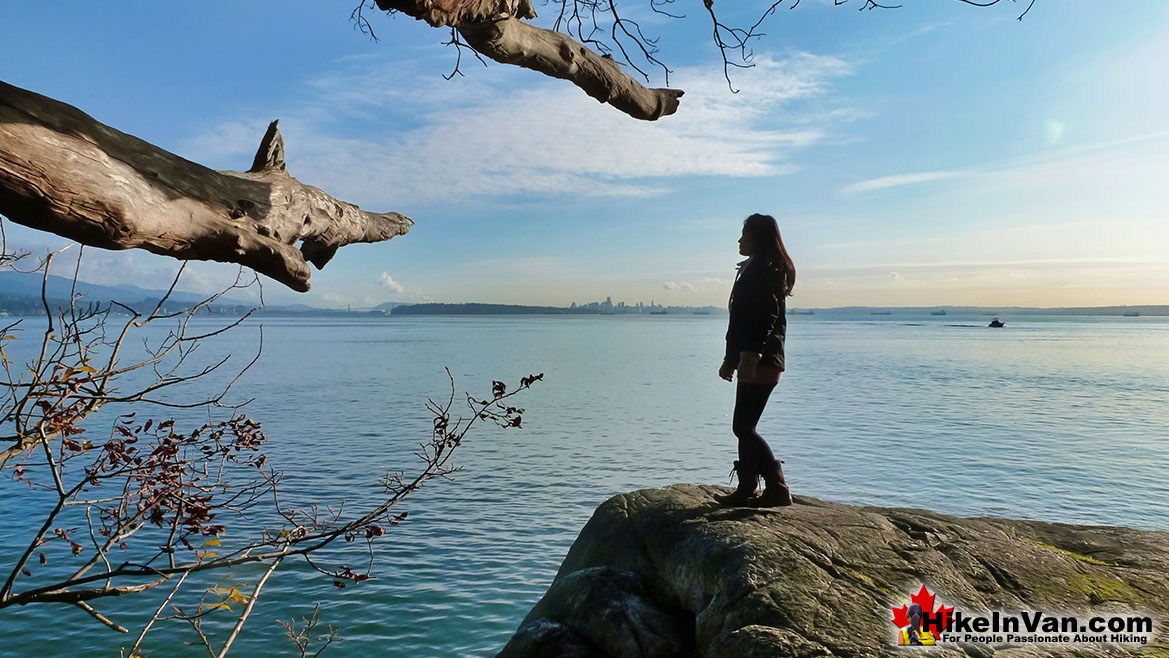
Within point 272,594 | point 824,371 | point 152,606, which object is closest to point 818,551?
point 272,594

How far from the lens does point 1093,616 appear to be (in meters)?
4.76

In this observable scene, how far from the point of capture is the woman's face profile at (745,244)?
6.12 m

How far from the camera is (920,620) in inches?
181

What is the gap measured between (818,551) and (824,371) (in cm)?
4309

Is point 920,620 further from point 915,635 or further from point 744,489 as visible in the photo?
point 744,489

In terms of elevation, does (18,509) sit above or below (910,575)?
below

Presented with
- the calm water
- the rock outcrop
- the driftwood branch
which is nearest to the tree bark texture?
the driftwood branch

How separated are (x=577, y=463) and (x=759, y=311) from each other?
12367mm

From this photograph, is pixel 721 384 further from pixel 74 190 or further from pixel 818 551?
pixel 74 190

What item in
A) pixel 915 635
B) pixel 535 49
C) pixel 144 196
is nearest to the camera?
pixel 144 196

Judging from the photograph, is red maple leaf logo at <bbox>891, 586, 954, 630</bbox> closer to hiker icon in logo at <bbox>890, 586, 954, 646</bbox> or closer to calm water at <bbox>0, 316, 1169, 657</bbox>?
hiker icon in logo at <bbox>890, 586, 954, 646</bbox>

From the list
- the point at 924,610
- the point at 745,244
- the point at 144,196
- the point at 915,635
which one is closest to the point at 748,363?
the point at 745,244

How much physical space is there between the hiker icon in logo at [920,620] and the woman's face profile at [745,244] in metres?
2.77

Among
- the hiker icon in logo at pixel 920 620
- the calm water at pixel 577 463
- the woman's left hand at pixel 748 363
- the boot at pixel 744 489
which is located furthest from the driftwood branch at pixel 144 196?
the calm water at pixel 577 463
